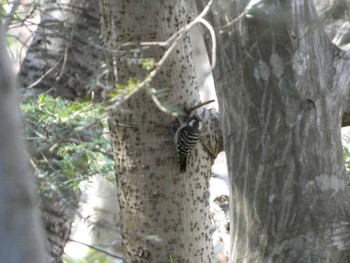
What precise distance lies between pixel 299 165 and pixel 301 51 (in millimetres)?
463

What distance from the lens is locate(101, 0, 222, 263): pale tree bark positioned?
13.1 feet

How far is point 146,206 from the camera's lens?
165 inches

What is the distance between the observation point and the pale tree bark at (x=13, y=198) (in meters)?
1.50

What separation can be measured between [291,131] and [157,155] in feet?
2.89

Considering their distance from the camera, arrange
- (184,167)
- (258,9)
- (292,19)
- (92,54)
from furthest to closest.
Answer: (92,54) < (184,167) < (292,19) < (258,9)

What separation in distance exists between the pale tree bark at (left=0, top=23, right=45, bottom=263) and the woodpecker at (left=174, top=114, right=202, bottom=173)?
2354 mm

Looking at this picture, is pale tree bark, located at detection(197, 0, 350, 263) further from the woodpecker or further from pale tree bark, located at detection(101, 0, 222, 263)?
pale tree bark, located at detection(101, 0, 222, 263)

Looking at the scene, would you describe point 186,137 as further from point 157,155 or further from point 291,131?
point 291,131

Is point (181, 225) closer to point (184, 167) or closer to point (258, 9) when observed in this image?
point (184, 167)

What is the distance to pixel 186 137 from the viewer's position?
12.9ft

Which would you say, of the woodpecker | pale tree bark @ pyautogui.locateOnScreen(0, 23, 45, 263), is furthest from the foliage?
pale tree bark @ pyautogui.locateOnScreen(0, 23, 45, 263)

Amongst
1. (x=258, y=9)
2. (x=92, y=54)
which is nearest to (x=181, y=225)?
(x=258, y=9)

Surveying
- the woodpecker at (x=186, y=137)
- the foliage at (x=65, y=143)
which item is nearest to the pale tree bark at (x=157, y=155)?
the woodpecker at (x=186, y=137)

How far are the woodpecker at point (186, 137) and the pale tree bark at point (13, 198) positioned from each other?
2.35 m
